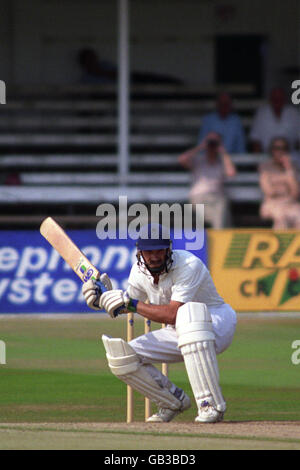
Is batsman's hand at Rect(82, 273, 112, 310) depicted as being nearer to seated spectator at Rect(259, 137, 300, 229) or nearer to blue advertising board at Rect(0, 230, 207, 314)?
blue advertising board at Rect(0, 230, 207, 314)

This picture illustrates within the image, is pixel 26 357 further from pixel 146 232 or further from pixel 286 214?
pixel 286 214

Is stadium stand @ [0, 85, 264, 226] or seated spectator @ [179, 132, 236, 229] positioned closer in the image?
seated spectator @ [179, 132, 236, 229]

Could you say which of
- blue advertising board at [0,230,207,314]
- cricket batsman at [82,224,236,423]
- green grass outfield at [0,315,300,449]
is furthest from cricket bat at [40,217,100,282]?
blue advertising board at [0,230,207,314]

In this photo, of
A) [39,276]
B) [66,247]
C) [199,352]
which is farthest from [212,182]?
[199,352]

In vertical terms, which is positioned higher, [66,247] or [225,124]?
[225,124]

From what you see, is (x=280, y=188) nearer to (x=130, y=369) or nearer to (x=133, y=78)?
(x=133, y=78)

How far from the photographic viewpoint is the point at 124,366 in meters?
7.02

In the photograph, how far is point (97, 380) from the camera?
30.8 feet

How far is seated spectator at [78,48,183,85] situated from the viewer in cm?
1752

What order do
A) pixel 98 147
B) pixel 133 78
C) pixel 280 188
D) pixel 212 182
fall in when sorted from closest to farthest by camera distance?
pixel 280 188
pixel 212 182
pixel 98 147
pixel 133 78

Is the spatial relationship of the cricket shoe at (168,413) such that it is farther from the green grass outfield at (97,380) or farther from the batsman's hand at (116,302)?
the batsman's hand at (116,302)

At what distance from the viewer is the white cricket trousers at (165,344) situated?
716cm

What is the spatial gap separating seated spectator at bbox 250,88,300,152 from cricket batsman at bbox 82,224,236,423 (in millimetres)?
8579

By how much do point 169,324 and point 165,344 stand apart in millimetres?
133
